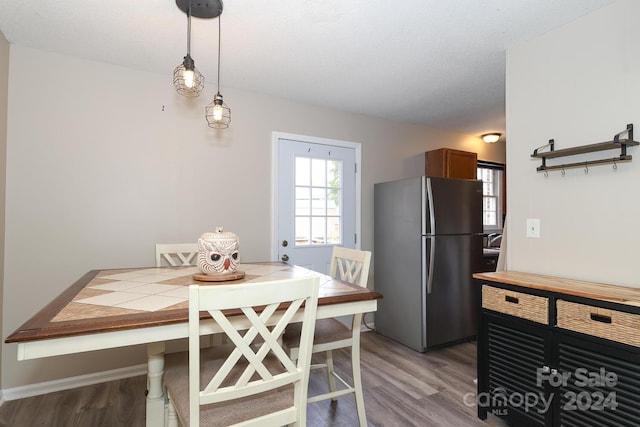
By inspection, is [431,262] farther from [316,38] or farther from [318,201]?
[316,38]

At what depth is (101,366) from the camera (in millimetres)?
2459

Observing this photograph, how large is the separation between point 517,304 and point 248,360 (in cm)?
149

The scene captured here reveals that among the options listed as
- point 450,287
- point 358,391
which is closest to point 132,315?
point 358,391

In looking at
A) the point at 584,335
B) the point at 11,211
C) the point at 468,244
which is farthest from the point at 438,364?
the point at 11,211

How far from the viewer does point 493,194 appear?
4785 mm

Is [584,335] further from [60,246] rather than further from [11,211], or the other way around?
[11,211]

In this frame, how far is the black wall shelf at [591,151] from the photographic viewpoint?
1664 mm

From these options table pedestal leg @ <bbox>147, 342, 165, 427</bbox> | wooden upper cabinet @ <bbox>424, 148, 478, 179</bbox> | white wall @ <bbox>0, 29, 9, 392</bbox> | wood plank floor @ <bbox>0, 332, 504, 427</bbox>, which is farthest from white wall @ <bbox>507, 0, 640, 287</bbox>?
white wall @ <bbox>0, 29, 9, 392</bbox>

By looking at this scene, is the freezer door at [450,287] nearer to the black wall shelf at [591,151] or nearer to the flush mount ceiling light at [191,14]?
the black wall shelf at [591,151]

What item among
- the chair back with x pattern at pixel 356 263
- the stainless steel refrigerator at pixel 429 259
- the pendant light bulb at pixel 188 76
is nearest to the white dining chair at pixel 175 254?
the chair back with x pattern at pixel 356 263

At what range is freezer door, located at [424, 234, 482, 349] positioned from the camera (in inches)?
121

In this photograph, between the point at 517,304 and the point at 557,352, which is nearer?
the point at 557,352

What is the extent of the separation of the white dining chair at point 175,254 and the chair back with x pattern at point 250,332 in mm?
1233

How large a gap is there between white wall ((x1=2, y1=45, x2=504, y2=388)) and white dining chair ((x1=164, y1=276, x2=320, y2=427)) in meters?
1.57
